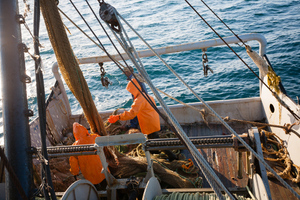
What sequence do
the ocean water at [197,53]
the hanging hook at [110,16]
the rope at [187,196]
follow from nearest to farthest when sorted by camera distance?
the hanging hook at [110,16]
the rope at [187,196]
the ocean water at [197,53]

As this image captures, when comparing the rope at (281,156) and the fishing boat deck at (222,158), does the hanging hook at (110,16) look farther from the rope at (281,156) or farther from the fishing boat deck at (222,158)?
the rope at (281,156)

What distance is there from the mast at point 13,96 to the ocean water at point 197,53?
29.0 ft

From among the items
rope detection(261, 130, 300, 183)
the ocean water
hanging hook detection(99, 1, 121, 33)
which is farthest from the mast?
the ocean water

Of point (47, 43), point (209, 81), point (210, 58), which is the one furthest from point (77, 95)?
point (47, 43)

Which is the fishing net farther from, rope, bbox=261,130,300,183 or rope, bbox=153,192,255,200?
rope, bbox=261,130,300,183

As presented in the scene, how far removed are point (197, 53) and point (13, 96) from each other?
15091 millimetres

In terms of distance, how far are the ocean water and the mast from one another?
8.85m

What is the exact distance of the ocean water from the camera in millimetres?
12125

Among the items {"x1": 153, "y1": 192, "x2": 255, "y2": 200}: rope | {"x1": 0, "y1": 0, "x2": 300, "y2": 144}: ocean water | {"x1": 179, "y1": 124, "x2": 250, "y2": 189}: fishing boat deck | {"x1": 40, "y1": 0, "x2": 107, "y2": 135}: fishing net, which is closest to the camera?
{"x1": 153, "y1": 192, "x2": 255, "y2": 200}: rope

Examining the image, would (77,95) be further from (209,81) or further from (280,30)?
(280,30)

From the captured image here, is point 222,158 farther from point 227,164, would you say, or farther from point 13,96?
point 13,96

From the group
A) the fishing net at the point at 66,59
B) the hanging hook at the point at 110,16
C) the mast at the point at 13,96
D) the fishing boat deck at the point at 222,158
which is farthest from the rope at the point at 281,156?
the mast at the point at 13,96

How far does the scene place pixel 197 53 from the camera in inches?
645

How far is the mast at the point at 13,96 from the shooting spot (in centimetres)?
210
